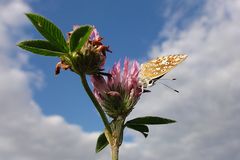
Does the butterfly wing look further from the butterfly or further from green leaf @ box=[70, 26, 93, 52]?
green leaf @ box=[70, 26, 93, 52]

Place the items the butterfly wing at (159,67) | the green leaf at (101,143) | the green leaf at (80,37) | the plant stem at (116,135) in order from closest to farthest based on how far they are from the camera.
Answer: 1. the plant stem at (116,135)
2. the green leaf at (80,37)
3. the butterfly wing at (159,67)
4. the green leaf at (101,143)

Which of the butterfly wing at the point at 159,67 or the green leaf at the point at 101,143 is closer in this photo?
the butterfly wing at the point at 159,67

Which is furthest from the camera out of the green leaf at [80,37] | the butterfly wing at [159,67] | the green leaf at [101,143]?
the green leaf at [101,143]

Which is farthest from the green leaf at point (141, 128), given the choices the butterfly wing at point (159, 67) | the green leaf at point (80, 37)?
the green leaf at point (80, 37)

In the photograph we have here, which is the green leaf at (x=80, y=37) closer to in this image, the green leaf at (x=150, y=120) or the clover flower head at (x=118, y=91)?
the clover flower head at (x=118, y=91)

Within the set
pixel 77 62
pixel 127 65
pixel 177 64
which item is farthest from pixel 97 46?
pixel 177 64

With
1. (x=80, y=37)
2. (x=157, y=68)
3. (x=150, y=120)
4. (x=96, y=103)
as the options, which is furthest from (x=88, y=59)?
(x=150, y=120)

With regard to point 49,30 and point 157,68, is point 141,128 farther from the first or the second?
point 49,30
